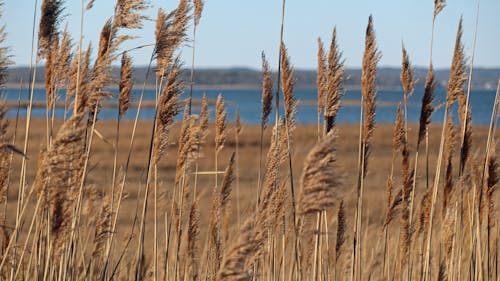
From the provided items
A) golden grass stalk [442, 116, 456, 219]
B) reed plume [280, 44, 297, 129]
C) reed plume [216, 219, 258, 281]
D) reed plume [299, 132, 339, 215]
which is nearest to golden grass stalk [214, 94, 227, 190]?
reed plume [280, 44, 297, 129]

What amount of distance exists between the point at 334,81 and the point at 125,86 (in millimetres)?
884

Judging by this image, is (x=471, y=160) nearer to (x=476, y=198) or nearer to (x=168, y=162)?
(x=476, y=198)

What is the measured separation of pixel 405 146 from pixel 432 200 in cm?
30

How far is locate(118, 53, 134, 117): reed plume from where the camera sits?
3080mm

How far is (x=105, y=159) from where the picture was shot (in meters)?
15.9

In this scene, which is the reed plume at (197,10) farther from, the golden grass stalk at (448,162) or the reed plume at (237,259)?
the reed plume at (237,259)

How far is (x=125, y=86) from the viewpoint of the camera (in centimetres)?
309

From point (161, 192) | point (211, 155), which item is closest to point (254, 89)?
point (211, 155)

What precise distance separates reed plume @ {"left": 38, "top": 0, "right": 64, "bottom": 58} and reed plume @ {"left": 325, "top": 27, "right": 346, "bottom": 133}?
1.14 meters

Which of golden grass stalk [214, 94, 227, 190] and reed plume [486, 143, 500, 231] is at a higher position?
golden grass stalk [214, 94, 227, 190]

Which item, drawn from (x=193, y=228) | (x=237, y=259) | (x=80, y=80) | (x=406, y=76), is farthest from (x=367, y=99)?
(x=237, y=259)

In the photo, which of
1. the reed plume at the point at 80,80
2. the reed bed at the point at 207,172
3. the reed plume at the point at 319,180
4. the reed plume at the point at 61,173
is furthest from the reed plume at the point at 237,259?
the reed plume at the point at 80,80

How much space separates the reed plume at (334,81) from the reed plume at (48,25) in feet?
3.74

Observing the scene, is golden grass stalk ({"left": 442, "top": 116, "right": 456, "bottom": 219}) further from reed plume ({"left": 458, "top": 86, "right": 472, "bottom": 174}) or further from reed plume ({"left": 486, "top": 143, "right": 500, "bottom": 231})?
reed plume ({"left": 486, "top": 143, "right": 500, "bottom": 231})
